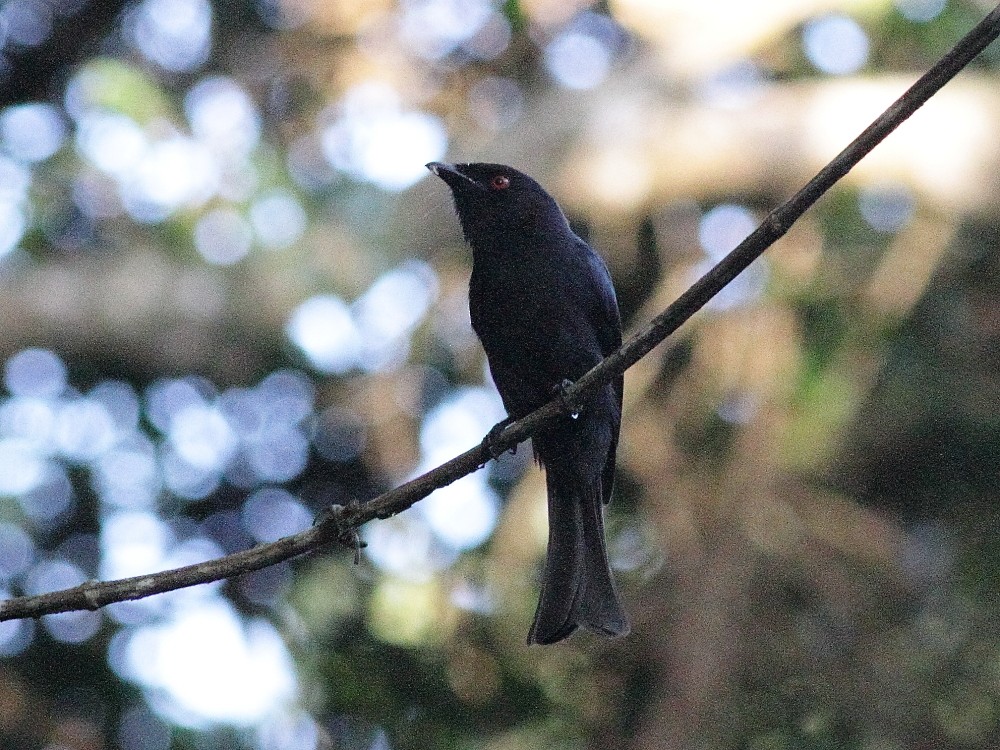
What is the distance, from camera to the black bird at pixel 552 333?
13.6 ft

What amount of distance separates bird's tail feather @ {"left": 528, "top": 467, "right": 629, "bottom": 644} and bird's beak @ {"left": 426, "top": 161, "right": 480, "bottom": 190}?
39.8 inches

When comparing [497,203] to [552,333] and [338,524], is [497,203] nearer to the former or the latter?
[552,333]

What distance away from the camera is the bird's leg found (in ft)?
10.5

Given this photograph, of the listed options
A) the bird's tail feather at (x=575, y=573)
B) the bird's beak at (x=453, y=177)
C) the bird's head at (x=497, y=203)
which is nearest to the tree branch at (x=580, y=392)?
the bird's tail feather at (x=575, y=573)

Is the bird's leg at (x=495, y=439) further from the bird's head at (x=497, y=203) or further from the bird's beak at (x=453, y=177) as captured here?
the bird's beak at (x=453, y=177)

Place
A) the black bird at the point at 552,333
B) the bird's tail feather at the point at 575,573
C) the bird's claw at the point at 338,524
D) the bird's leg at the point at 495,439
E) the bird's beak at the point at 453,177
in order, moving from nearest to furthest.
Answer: the bird's claw at the point at 338,524, the bird's leg at the point at 495,439, the bird's tail feather at the point at 575,573, the black bird at the point at 552,333, the bird's beak at the point at 453,177

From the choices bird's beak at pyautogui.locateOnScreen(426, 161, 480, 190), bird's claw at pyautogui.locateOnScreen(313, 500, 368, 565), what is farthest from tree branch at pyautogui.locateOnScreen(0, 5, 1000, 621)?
bird's beak at pyautogui.locateOnScreen(426, 161, 480, 190)

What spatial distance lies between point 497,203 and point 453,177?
19 centimetres

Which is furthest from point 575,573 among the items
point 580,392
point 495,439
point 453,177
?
point 453,177

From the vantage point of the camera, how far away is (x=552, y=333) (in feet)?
13.6

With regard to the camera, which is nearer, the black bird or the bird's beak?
the black bird

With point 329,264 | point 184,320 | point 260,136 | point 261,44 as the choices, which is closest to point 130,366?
point 184,320

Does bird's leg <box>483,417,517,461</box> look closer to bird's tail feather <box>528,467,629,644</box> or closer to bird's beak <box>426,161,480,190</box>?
bird's tail feather <box>528,467,629,644</box>

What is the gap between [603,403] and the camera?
14.1 ft
